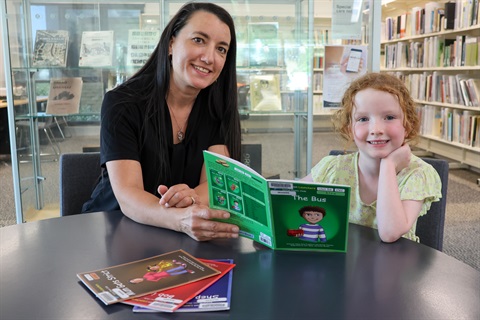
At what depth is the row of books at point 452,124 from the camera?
5.07 metres

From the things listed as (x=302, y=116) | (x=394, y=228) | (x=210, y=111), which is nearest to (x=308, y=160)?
(x=302, y=116)

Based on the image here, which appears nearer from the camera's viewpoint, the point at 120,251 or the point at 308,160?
the point at 120,251

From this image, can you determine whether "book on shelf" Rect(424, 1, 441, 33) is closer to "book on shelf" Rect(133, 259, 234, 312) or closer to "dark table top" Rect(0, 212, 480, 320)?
"dark table top" Rect(0, 212, 480, 320)

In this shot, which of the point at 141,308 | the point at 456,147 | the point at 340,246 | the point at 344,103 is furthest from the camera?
the point at 456,147

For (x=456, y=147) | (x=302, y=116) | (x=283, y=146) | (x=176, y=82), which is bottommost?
(x=456, y=147)

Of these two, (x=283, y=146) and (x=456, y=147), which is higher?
(x=283, y=146)

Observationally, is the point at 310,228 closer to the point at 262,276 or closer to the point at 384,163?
the point at 262,276

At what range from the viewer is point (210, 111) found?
1726 millimetres

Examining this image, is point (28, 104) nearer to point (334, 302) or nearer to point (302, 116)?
point (302, 116)

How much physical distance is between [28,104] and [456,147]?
4542 mm

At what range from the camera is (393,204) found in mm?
1198

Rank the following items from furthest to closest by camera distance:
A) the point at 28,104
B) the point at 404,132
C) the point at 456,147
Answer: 1. the point at 456,147
2. the point at 28,104
3. the point at 404,132

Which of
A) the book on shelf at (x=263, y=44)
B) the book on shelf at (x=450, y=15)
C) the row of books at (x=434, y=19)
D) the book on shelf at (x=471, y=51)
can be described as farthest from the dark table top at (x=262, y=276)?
the book on shelf at (x=450, y=15)

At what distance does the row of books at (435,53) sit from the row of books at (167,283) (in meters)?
4.82
